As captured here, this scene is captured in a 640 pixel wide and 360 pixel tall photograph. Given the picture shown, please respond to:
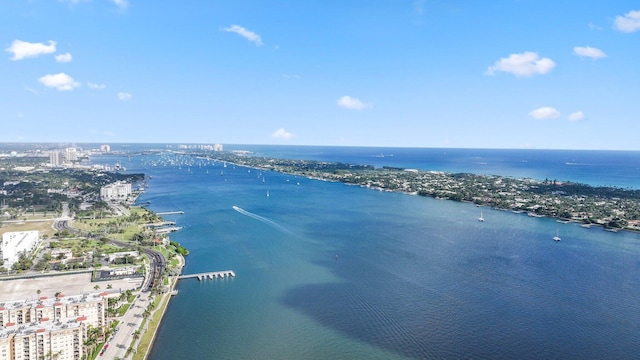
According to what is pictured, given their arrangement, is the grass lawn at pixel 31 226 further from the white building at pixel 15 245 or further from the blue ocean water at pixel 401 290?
the blue ocean water at pixel 401 290

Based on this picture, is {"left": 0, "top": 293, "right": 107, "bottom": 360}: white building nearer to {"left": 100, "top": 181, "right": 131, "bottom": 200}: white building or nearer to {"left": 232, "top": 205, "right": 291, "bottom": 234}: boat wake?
{"left": 232, "top": 205, "right": 291, "bottom": 234}: boat wake

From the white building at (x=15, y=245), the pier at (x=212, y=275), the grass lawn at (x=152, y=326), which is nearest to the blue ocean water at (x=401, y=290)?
the grass lawn at (x=152, y=326)

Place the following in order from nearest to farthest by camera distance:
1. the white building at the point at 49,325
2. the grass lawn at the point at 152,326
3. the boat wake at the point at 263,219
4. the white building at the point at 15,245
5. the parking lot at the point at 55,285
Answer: the white building at the point at 49,325 → the grass lawn at the point at 152,326 → the parking lot at the point at 55,285 → the white building at the point at 15,245 → the boat wake at the point at 263,219

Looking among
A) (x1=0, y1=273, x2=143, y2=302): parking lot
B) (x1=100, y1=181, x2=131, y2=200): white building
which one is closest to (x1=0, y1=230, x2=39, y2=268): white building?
(x1=0, y1=273, x2=143, y2=302): parking lot

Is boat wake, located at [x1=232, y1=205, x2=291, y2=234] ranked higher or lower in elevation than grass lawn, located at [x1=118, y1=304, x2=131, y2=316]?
higher

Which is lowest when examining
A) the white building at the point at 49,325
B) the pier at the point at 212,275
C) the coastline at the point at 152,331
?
the coastline at the point at 152,331

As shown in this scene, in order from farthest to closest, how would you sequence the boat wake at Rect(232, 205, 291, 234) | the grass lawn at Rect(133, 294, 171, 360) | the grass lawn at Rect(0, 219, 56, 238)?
1. the boat wake at Rect(232, 205, 291, 234)
2. the grass lawn at Rect(0, 219, 56, 238)
3. the grass lawn at Rect(133, 294, 171, 360)
